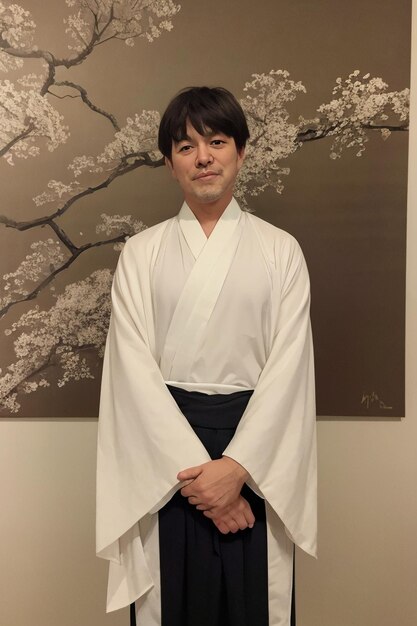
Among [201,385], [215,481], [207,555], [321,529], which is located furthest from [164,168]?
[321,529]

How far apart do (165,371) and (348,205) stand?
897 millimetres

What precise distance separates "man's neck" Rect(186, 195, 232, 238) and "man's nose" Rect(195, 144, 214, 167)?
11cm

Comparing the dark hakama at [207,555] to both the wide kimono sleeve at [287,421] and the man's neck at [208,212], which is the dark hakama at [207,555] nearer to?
the wide kimono sleeve at [287,421]

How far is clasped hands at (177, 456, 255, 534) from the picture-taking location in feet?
3.68

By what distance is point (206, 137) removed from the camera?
3.98ft

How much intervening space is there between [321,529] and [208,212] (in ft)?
4.00

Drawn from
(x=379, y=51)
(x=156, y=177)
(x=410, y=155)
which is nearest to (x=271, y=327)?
(x=156, y=177)

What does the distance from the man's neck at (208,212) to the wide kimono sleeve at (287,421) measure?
171 millimetres

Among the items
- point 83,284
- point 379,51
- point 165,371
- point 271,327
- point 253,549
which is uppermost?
point 379,51

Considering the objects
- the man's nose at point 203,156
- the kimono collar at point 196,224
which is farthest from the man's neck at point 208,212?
the man's nose at point 203,156

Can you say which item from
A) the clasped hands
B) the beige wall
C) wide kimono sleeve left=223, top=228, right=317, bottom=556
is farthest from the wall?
the clasped hands

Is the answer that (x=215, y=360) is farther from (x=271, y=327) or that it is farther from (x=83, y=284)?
(x=83, y=284)
